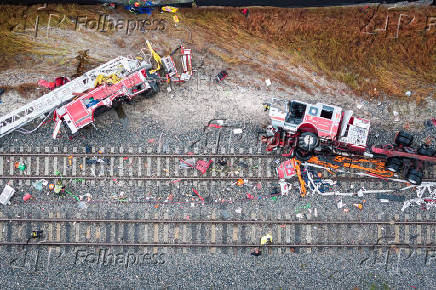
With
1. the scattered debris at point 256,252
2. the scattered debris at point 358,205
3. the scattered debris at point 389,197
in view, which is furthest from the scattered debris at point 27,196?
the scattered debris at point 389,197

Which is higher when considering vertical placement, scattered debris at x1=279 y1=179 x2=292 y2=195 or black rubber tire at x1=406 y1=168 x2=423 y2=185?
black rubber tire at x1=406 y1=168 x2=423 y2=185

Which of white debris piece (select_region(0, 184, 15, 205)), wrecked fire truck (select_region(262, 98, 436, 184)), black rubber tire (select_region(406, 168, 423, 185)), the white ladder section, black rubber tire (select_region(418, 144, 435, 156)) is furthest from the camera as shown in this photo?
white debris piece (select_region(0, 184, 15, 205))

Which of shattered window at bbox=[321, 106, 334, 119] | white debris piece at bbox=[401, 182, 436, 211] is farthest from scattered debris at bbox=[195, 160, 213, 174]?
white debris piece at bbox=[401, 182, 436, 211]

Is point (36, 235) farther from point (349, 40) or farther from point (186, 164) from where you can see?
point (349, 40)

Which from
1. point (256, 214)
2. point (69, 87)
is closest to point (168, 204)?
point (256, 214)

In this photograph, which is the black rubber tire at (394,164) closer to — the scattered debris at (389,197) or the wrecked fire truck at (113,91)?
the scattered debris at (389,197)
